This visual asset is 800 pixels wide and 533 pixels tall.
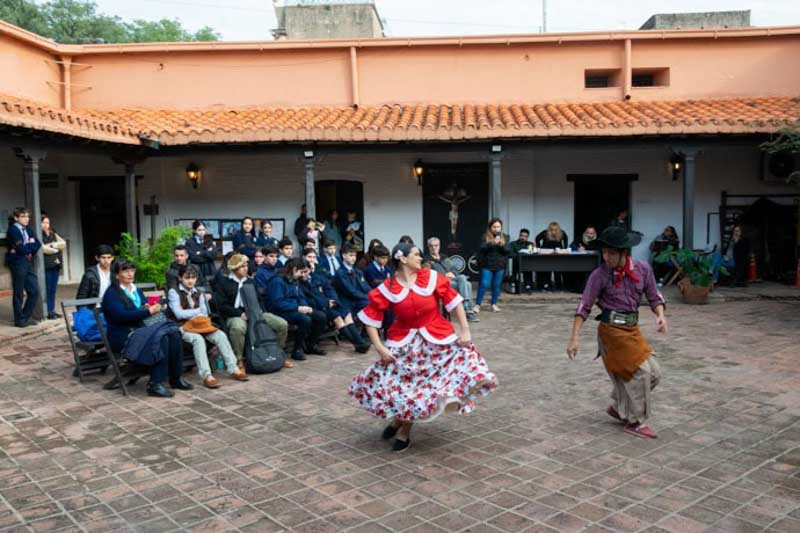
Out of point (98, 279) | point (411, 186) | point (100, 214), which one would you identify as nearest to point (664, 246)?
point (411, 186)

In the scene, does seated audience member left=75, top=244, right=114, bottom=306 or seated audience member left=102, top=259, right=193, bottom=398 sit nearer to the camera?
seated audience member left=102, top=259, right=193, bottom=398

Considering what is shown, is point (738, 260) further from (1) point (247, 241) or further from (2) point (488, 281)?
(1) point (247, 241)

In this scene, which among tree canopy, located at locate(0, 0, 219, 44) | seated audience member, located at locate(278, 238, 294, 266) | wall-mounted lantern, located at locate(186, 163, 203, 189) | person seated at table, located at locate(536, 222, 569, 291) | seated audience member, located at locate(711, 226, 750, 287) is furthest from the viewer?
tree canopy, located at locate(0, 0, 219, 44)

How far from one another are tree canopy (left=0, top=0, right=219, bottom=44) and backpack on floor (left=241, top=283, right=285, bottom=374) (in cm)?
2969

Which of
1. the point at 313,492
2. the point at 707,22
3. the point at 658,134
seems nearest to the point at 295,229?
the point at 658,134

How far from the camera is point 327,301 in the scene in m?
8.75

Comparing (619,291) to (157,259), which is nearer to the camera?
(619,291)

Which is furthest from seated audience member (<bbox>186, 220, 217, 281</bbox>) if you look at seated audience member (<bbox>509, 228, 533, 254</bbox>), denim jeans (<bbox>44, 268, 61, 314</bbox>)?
seated audience member (<bbox>509, 228, 533, 254</bbox>)

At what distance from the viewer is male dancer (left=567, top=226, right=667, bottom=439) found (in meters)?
5.27

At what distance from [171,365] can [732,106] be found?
12.1 meters

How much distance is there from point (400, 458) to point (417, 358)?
0.70 metres

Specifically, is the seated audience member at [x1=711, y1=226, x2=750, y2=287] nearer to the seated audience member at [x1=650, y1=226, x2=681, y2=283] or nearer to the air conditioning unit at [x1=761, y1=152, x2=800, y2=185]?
the seated audience member at [x1=650, y1=226, x2=681, y2=283]

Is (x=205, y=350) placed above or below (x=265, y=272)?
below

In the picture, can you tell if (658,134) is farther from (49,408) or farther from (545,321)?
(49,408)
